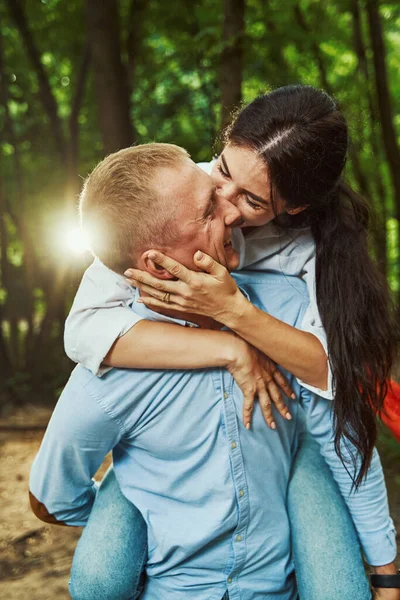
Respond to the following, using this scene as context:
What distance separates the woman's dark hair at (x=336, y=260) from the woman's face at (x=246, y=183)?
0.02m

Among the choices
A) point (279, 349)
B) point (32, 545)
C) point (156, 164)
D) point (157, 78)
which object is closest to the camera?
point (156, 164)

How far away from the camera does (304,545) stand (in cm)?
183

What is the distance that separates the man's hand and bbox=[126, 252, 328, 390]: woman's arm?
0.05 meters

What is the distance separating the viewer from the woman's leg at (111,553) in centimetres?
177

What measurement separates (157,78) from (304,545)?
5.32 meters

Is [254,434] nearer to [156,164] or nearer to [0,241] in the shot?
[156,164]

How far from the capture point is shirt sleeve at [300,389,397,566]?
1872mm

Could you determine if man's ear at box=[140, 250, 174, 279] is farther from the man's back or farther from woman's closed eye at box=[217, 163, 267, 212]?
woman's closed eye at box=[217, 163, 267, 212]

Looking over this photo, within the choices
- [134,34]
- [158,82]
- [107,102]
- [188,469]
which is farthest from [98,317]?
[134,34]

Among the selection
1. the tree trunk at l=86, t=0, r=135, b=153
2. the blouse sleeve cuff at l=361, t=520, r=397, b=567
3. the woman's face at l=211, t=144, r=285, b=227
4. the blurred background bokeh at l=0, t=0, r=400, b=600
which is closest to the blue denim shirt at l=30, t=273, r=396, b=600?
the blouse sleeve cuff at l=361, t=520, r=397, b=567

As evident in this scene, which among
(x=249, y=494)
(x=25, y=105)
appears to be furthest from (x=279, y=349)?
(x=25, y=105)

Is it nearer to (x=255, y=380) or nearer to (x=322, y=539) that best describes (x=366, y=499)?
(x=322, y=539)

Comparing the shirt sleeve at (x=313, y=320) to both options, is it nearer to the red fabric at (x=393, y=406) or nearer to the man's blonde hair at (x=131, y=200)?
the red fabric at (x=393, y=406)

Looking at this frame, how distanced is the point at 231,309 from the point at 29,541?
221 centimetres
